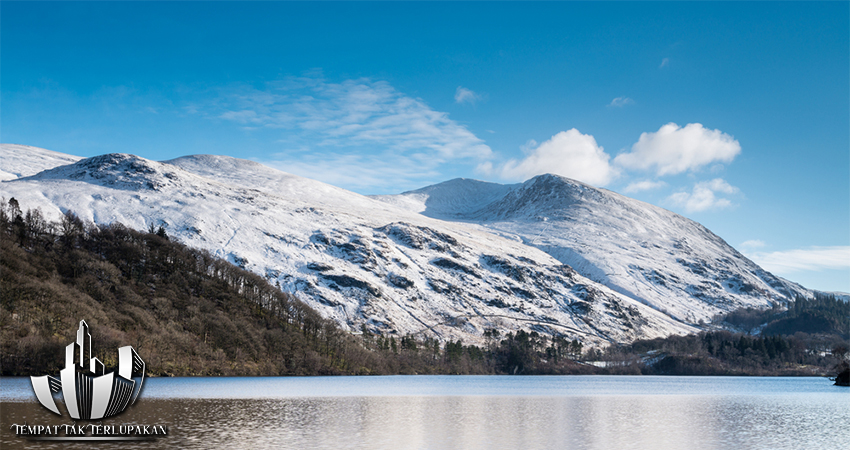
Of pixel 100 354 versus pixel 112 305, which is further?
pixel 112 305

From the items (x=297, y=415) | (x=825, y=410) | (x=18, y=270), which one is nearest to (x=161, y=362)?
(x=18, y=270)

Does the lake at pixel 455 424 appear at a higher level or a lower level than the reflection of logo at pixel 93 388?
lower

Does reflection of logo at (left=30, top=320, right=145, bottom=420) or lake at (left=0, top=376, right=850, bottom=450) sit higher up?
reflection of logo at (left=30, top=320, right=145, bottom=420)

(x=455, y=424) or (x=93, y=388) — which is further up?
(x=93, y=388)

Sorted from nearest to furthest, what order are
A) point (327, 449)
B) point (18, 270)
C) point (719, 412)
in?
1. point (327, 449)
2. point (719, 412)
3. point (18, 270)

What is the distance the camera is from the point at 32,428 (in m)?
45.9

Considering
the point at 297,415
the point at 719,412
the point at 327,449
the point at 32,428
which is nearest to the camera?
the point at 327,449

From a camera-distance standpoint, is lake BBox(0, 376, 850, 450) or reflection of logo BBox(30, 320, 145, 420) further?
lake BBox(0, 376, 850, 450)

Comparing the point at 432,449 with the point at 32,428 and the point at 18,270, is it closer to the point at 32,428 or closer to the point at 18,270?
the point at 32,428

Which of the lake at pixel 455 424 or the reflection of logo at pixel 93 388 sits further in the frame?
the lake at pixel 455 424

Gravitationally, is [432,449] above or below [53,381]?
below

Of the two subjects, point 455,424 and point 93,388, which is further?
point 455,424

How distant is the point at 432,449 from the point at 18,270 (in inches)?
5879

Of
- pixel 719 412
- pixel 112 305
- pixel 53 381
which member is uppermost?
pixel 112 305
